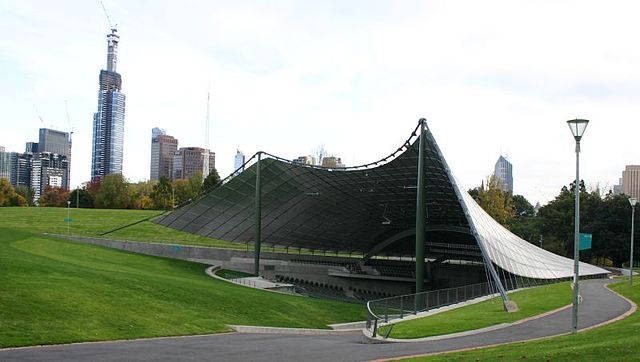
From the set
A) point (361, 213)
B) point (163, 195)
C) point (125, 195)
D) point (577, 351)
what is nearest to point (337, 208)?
point (361, 213)

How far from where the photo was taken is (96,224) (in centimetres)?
9638

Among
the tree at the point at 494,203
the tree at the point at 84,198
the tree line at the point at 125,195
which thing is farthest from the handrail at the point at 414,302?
the tree at the point at 84,198

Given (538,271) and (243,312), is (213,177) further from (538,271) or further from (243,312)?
(243,312)

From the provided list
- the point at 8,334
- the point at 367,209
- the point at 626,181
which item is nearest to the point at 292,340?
the point at 8,334

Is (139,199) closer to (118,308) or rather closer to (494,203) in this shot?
(494,203)

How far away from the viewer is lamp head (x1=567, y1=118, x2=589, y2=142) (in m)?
19.1

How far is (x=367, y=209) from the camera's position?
65062 mm

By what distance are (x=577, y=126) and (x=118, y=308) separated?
18.8m

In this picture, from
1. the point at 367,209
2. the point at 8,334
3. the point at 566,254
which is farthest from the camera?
the point at 566,254

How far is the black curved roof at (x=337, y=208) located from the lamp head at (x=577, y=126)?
62.8 ft

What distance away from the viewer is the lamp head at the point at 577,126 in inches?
751

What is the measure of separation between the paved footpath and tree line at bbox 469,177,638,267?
5854 centimetres

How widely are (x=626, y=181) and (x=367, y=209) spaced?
141 m

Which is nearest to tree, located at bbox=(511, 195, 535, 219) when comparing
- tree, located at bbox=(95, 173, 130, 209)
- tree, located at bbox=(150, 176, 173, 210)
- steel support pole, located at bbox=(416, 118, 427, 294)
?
tree, located at bbox=(150, 176, 173, 210)
